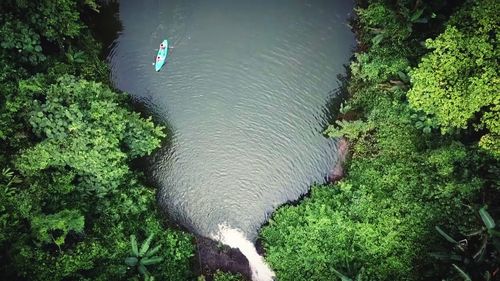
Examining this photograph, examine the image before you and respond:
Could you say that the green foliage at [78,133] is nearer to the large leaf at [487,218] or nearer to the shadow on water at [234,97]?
the shadow on water at [234,97]

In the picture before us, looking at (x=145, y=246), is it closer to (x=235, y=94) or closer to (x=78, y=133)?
(x=78, y=133)

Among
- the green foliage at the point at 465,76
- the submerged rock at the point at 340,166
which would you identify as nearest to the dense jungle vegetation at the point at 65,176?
the submerged rock at the point at 340,166

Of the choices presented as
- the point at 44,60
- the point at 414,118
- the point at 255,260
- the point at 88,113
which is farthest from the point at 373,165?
the point at 44,60

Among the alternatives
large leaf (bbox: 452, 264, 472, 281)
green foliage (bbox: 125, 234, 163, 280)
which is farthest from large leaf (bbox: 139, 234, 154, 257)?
large leaf (bbox: 452, 264, 472, 281)

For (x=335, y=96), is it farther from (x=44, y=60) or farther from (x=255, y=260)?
(x=44, y=60)

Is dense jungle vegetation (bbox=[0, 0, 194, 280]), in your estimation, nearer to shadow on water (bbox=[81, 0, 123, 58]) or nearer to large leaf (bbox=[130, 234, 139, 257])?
large leaf (bbox=[130, 234, 139, 257])

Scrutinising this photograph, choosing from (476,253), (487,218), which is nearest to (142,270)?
(476,253)
